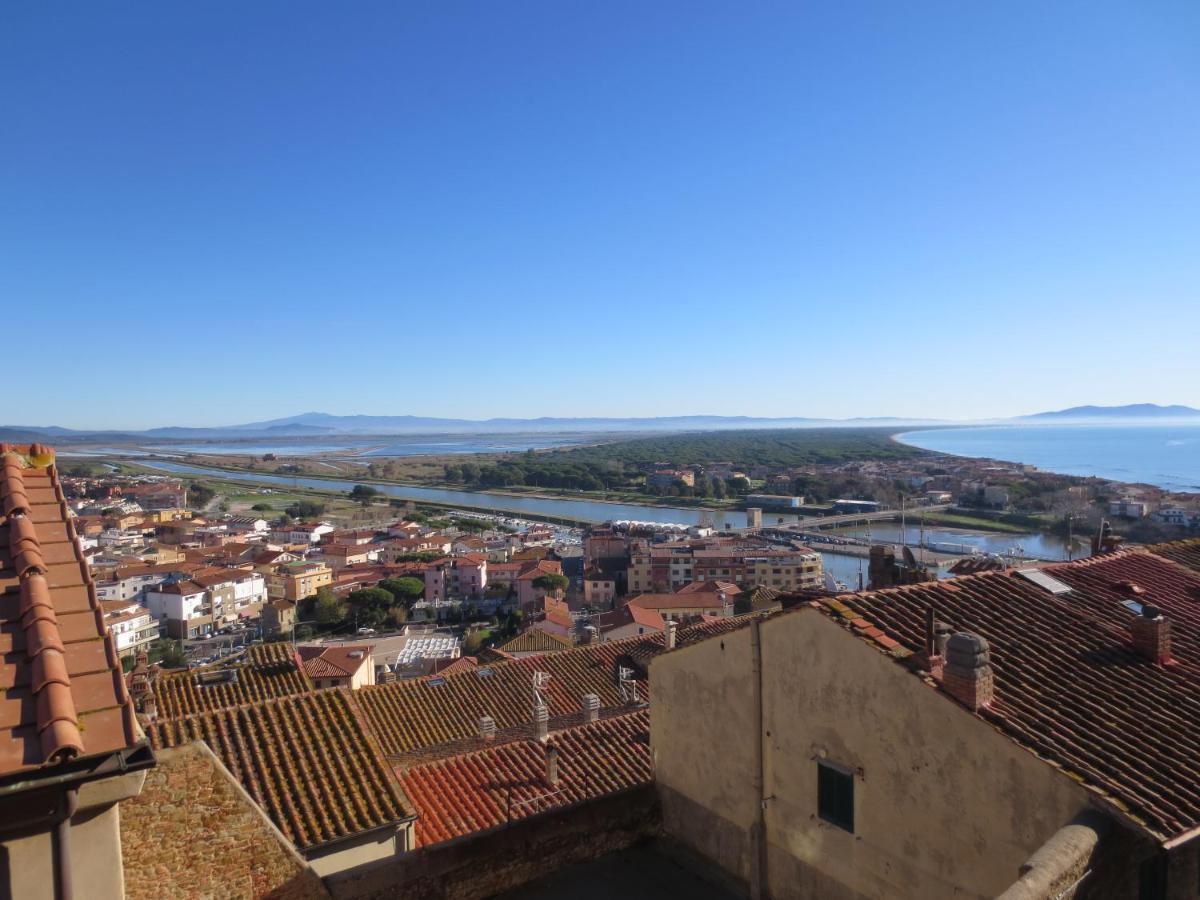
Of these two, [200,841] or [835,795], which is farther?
[835,795]

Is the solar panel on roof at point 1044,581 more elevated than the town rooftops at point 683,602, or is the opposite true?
the solar panel on roof at point 1044,581

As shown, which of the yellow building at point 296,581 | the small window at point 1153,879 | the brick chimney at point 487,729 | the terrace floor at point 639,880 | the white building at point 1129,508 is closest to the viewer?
the small window at point 1153,879

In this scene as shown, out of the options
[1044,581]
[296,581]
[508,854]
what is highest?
[1044,581]

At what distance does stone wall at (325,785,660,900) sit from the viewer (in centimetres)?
334

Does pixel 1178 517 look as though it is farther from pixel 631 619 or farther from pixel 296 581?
pixel 296 581

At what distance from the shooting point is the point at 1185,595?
5.32 meters

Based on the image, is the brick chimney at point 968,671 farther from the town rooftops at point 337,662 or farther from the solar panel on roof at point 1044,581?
the town rooftops at point 337,662

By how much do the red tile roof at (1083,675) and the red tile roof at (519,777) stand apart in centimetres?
306

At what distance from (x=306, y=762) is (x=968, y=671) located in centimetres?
470

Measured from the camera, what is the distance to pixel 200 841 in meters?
3.11

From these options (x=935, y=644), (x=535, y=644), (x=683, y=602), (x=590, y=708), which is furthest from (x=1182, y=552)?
(x=683, y=602)

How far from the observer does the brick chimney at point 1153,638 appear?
12.8 ft

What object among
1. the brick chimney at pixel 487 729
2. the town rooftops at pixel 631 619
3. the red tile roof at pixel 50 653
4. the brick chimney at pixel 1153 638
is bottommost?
the town rooftops at pixel 631 619

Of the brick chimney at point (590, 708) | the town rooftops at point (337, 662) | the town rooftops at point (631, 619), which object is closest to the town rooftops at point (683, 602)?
the town rooftops at point (631, 619)
